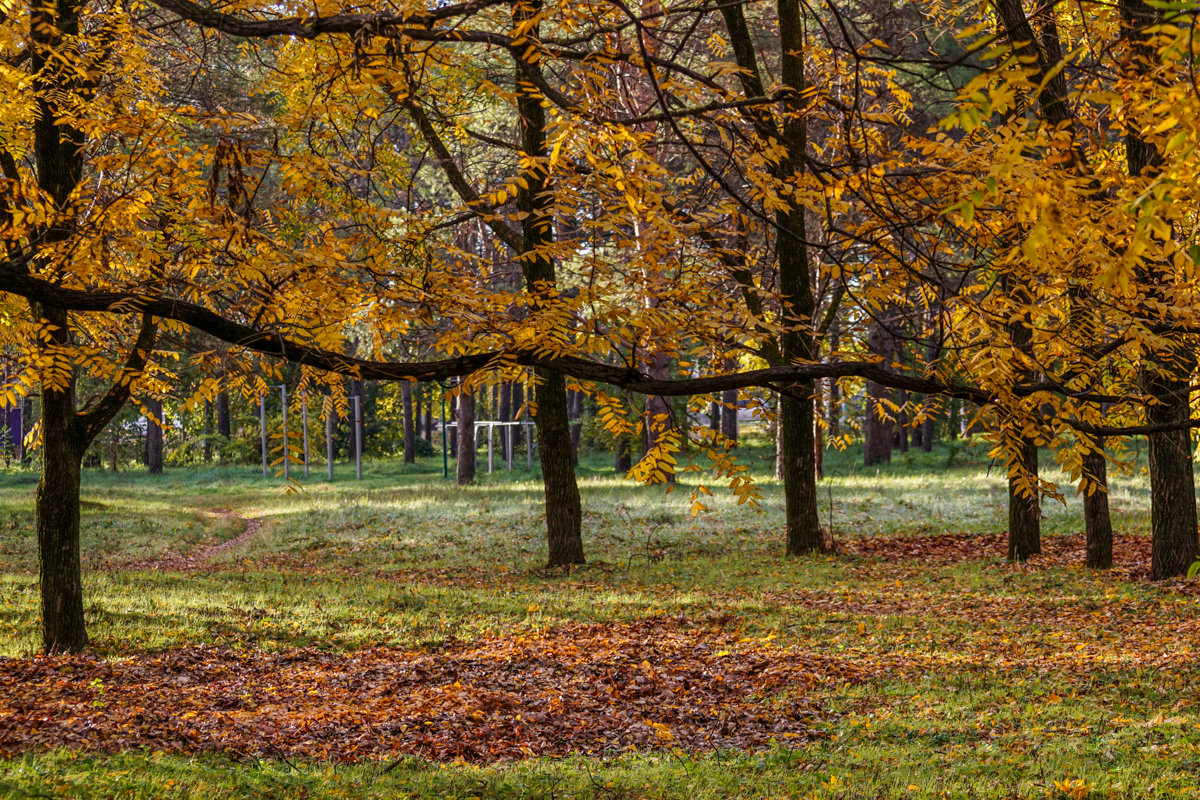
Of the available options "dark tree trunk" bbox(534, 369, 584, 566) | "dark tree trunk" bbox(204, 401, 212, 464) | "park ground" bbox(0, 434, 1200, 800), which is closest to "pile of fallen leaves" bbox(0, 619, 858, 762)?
"park ground" bbox(0, 434, 1200, 800)

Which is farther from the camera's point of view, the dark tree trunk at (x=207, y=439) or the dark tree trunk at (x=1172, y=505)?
the dark tree trunk at (x=207, y=439)

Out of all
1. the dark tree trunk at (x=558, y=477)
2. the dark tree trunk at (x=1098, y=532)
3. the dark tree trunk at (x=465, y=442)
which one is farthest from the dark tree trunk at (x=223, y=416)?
the dark tree trunk at (x=1098, y=532)

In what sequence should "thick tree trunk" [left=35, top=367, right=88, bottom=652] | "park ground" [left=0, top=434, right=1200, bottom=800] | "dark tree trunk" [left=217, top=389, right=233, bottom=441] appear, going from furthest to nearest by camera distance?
"dark tree trunk" [left=217, top=389, right=233, bottom=441]
"thick tree trunk" [left=35, top=367, right=88, bottom=652]
"park ground" [left=0, top=434, right=1200, bottom=800]

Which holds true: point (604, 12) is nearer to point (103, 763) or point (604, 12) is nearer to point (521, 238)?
point (103, 763)

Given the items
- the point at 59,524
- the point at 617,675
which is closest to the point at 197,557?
the point at 59,524

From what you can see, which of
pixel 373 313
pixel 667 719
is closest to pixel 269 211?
pixel 373 313

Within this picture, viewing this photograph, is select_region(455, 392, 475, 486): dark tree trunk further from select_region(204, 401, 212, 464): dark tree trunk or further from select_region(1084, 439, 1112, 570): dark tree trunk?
select_region(1084, 439, 1112, 570): dark tree trunk

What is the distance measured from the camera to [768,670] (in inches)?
287

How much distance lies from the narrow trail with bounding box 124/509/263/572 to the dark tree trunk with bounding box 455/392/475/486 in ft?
21.9

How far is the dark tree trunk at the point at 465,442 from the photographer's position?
2513cm

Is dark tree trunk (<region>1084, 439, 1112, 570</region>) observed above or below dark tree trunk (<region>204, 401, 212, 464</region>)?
below

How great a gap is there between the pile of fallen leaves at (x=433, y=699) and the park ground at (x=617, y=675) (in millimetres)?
28

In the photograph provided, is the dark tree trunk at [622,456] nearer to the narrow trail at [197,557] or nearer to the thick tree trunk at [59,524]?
the narrow trail at [197,557]

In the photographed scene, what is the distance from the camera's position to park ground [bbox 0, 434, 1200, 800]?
15.7 feet
